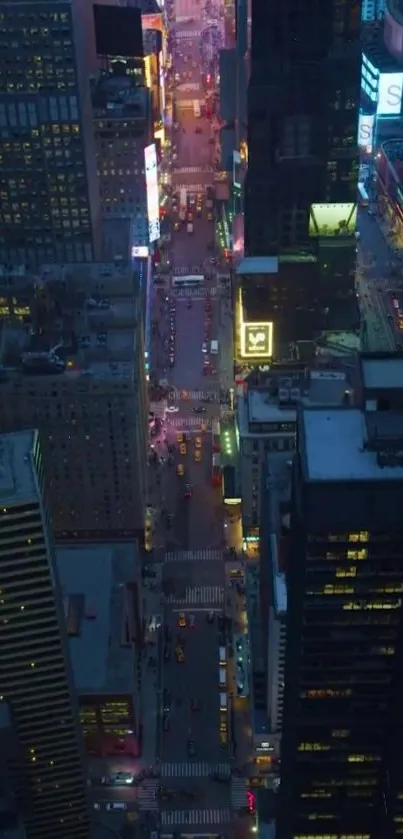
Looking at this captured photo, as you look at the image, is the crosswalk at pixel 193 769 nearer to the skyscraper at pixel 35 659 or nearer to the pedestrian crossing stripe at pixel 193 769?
the pedestrian crossing stripe at pixel 193 769

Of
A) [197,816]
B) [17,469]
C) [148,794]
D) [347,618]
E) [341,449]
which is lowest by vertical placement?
[197,816]

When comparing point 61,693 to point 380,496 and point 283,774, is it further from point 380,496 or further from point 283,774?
point 380,496

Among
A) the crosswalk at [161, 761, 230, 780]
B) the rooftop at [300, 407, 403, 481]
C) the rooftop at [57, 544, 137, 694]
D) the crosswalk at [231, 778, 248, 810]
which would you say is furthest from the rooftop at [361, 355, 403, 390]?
the crosswalk at [161, 761, 230, 780]

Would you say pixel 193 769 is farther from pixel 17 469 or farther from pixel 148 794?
pixel 17 469

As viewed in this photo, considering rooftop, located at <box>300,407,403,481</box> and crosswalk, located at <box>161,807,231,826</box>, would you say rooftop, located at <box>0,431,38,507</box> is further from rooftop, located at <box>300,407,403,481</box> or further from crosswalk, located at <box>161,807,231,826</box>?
crosswalk, located at <box>161,807,231,826</box>

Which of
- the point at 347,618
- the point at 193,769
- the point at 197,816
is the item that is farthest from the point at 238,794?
the point at 347,618
